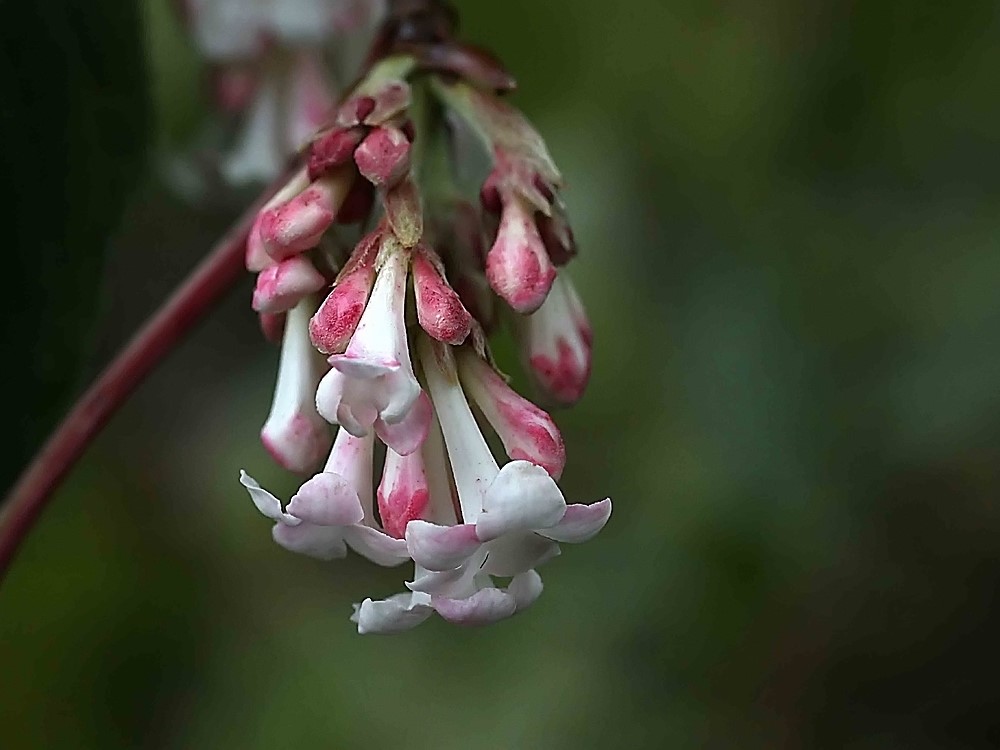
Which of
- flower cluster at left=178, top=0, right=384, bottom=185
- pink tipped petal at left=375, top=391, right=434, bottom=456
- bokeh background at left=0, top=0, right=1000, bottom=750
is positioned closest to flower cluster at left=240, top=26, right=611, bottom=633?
pink tipped petal at left=375, top=391, right=434, bottom=456

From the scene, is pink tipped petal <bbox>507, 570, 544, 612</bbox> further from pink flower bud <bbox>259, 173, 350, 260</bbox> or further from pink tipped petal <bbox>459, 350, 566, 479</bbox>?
pink flower bud <bbox>259, 173, 350, 260</bbox>

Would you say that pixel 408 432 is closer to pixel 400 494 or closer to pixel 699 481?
pixel 400 494

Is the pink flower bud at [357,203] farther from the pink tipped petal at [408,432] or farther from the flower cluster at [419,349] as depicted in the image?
the pink tipped petal at [408,432]

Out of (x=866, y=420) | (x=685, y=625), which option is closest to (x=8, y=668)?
(x=685, y=625)

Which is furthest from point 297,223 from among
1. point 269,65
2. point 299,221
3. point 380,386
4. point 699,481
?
point 699,481

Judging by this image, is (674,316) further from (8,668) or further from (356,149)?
(356,149)
